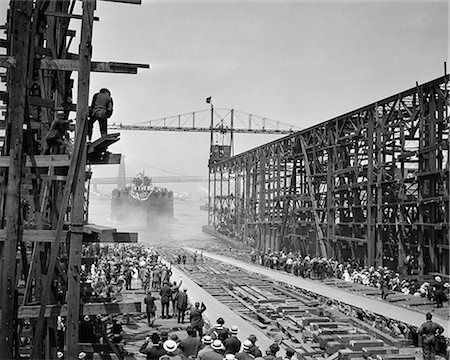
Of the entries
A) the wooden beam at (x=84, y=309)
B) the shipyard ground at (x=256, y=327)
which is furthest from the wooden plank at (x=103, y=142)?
the shipyard ground at (x=256, y=327)

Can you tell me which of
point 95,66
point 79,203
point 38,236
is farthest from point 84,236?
point 95,66

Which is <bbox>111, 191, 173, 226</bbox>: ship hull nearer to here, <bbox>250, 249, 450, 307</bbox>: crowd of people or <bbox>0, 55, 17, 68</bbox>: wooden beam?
<bbox>250, 249, 450, 307</bbox>: crowd of people

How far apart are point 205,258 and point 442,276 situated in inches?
852

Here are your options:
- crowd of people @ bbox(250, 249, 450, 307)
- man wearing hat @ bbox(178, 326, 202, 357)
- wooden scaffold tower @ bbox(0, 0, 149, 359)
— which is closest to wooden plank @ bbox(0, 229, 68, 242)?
wooden scaffold tower @ bbox(0, 0, 149, 359)

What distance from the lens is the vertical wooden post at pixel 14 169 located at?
287 inches

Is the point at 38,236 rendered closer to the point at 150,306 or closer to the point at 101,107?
the point at 101,107

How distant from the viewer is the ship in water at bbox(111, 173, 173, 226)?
108m

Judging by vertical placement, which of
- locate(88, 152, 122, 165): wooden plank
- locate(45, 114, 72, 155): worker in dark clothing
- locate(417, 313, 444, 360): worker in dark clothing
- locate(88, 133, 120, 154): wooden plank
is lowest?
locate(417, 313, 444, 360): worker in dark clothing

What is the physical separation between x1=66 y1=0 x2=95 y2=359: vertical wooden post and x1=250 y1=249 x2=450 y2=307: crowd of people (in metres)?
15.1

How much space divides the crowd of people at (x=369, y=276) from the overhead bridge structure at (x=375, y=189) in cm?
101

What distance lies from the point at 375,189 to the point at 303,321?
51.0ft

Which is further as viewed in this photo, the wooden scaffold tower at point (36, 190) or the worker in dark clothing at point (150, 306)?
the worker in dark clothing at point (150, 306)

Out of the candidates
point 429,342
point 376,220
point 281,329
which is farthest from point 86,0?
point 376,220

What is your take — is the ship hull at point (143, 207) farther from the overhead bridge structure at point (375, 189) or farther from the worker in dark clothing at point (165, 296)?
the worker in dark clothing at point (165, 296)
